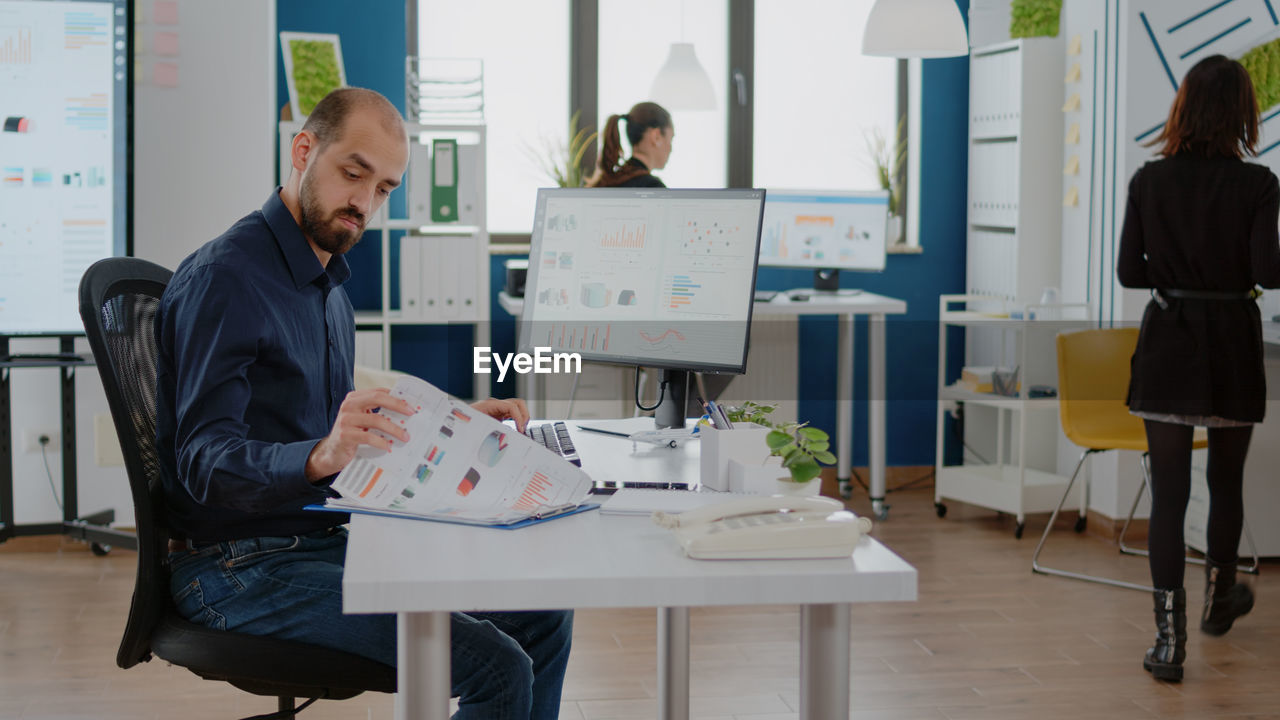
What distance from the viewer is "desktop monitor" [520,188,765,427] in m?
2.12

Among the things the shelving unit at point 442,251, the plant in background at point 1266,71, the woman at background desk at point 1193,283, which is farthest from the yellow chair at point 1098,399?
the shelving unit at point 442,251

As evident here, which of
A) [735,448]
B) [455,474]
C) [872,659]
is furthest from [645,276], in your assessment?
[872,659]

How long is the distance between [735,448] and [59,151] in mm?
2888

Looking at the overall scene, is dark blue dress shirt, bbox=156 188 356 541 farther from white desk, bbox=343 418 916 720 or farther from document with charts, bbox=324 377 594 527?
white desk, bbox=343 418 916 720

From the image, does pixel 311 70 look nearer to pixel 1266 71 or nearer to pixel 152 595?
pixel 152 595

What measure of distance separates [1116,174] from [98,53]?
3.40 m

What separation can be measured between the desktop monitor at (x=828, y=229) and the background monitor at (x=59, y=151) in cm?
240

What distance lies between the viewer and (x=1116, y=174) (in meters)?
4.27

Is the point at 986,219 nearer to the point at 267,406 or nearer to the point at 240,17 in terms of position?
the point at 240,17

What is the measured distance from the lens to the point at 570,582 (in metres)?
1.20

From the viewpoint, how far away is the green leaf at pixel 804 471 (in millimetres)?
1551

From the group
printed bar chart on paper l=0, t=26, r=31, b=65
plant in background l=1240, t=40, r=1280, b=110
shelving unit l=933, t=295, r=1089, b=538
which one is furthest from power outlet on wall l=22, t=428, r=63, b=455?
plant in background l=1240, t=40, r=1280, b=110

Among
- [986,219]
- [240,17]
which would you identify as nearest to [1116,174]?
[986,219]

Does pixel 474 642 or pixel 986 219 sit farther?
pixel 986 219
